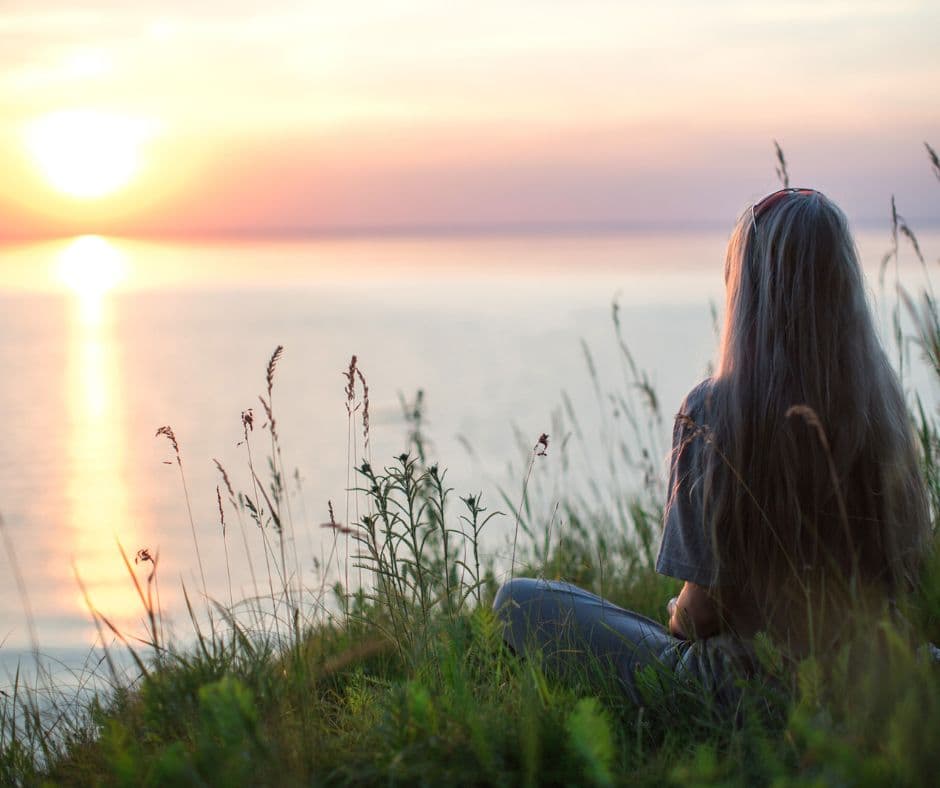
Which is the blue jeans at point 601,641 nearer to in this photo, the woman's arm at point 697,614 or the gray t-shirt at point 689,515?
the woman's arm at point 697,614

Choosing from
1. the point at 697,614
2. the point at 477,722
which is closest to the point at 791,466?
the point at 697,614

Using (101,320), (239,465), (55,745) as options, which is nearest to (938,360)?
(55,745)

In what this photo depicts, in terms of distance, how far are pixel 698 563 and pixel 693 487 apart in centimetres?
16

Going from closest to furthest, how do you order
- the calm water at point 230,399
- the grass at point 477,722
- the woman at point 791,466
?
1. the grass at point 477,722
2. the woman at point 791,466
3. the calm water at point 230,399

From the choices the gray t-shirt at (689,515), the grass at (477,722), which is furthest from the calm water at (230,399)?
the gray t-shirt at (689,515)

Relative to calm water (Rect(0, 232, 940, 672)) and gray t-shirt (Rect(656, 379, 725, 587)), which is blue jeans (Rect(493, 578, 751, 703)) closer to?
gray t-shirt (Rect(656, 379, 725, 587))

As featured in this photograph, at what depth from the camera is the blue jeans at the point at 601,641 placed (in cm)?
206

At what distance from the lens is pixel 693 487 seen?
2.05 m

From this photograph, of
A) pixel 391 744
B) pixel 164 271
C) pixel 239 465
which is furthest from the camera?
pixel 164 271

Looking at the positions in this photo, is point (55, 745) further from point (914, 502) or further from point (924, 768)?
point (914, 502)

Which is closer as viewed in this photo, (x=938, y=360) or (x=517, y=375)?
(x=938, y=360)

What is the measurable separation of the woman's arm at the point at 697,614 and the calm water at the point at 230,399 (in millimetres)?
1483

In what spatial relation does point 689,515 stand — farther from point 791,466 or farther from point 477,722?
point 477,722

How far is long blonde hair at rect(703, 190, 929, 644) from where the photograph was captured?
6.59 ft
